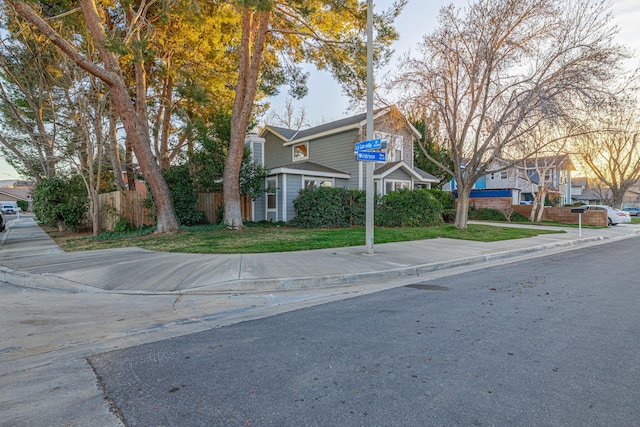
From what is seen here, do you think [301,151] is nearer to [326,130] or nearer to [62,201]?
[326,130]

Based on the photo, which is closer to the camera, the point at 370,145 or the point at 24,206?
the point at 370,145

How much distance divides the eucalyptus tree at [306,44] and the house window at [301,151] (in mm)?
8132

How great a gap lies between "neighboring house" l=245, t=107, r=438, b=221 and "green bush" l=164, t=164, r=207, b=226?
3861 millimetres

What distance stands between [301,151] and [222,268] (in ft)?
59.9

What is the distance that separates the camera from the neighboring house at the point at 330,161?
60.8 ft

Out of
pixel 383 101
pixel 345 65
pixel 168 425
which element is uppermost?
pixel 345 65

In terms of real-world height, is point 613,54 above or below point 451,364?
above

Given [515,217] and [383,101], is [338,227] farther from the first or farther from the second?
[515,217]

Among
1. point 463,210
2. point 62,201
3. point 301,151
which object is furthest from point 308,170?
point 62,201

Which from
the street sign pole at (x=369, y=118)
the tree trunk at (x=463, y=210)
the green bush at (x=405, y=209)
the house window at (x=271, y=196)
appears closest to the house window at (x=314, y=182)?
the house window at (x=271, y=196)

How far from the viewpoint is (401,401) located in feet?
8.65

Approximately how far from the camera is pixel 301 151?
2467 cm

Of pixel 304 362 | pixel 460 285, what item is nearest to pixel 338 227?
pixel 460 285

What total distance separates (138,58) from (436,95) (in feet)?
38.5
